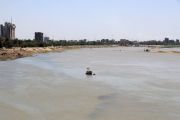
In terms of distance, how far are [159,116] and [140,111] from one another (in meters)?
1.36

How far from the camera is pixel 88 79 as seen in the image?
34719 mm

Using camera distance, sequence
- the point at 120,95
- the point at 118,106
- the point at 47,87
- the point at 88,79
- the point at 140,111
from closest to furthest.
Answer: the point at 140,111
the point at 118,106
the point at 120,95
the point at 47,87
the point at 88,79

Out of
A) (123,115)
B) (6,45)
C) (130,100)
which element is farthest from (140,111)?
(6,45)

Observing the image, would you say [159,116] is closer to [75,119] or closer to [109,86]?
[75,119]

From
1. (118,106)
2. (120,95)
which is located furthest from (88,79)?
(118,106)

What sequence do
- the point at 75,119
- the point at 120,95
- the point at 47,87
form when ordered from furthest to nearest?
the point at 47,87 < the point at 120,95 < the point at 75,119

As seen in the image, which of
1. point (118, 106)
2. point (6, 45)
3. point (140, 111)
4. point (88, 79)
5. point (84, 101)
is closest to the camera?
point (140, 111)

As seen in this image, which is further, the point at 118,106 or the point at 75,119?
the point at 118,106

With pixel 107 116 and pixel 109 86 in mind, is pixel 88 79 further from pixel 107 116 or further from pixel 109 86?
pixel 107 116

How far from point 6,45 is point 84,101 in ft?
290

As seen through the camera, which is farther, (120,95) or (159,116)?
(120,95)

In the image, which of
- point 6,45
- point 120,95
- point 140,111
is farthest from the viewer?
point 6,45

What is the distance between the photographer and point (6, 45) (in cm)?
10756

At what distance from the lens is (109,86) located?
97.0 feet
